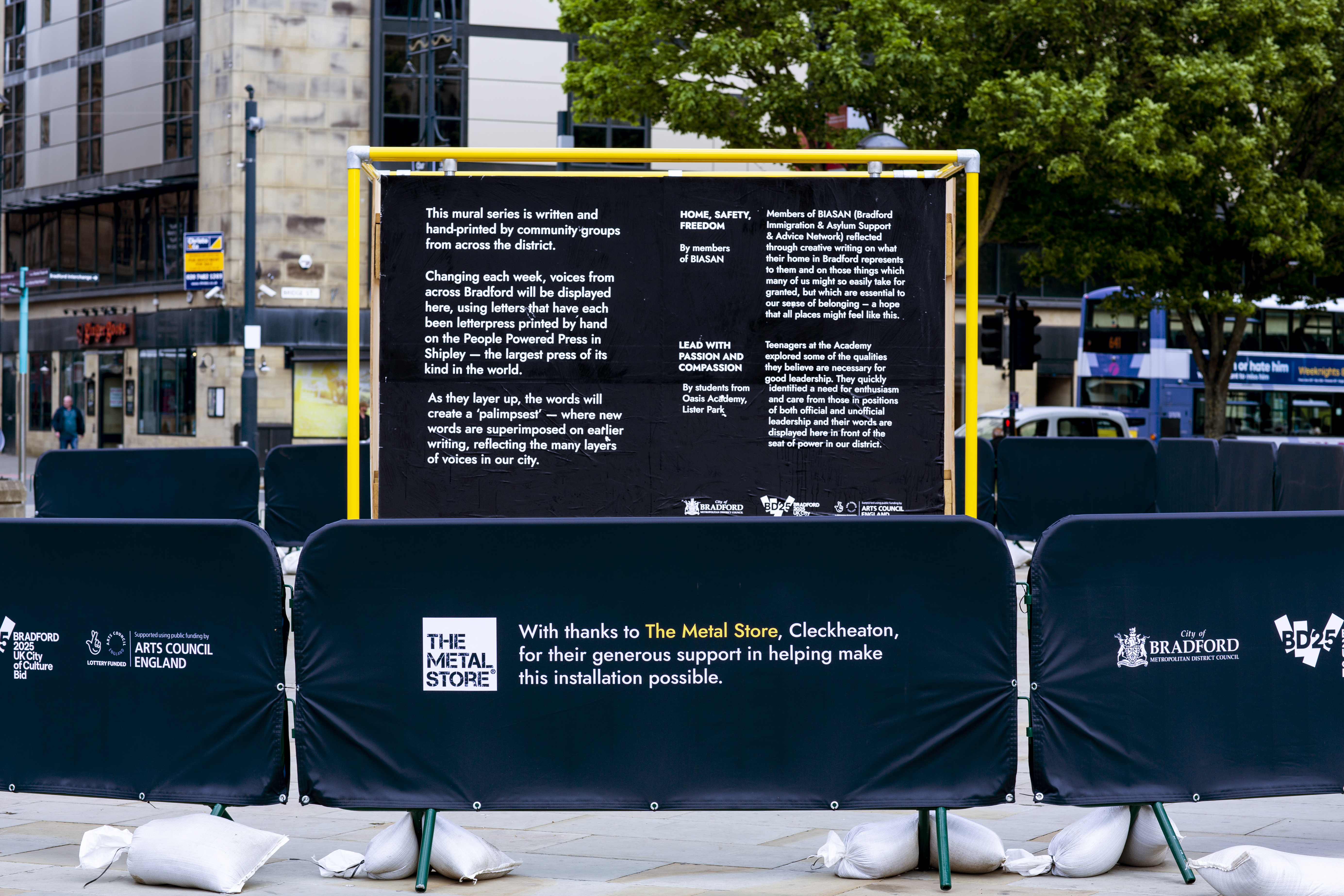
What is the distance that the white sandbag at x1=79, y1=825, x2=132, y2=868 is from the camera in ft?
18.2

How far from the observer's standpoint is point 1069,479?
16.4 metres

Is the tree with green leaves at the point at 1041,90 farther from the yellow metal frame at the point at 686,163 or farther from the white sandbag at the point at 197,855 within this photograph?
the white sandbag at the point at 197,855

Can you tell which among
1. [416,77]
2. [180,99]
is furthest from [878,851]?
[180,99]

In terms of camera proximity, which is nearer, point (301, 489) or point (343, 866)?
point (343, 866)

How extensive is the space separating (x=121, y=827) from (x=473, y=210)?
307 cm

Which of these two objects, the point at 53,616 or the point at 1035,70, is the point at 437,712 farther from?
the point at 1035,70

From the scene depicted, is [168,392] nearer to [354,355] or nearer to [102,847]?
[354,355]

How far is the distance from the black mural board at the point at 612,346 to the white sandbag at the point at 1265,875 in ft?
7.98

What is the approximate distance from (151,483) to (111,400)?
34.1 meters

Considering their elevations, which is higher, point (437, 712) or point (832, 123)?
point (832, 123)

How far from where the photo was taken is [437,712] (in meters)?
5.54

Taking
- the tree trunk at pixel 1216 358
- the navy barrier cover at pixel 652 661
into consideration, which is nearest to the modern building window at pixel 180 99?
the tree trunk at pixel 1216 358

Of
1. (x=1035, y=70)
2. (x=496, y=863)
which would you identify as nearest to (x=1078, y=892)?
(x=496, y=863)

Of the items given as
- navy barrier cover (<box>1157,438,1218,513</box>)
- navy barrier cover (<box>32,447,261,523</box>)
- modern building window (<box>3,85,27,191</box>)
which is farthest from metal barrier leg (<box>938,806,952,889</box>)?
modern building window (<box>3,85,27,191</box>)
